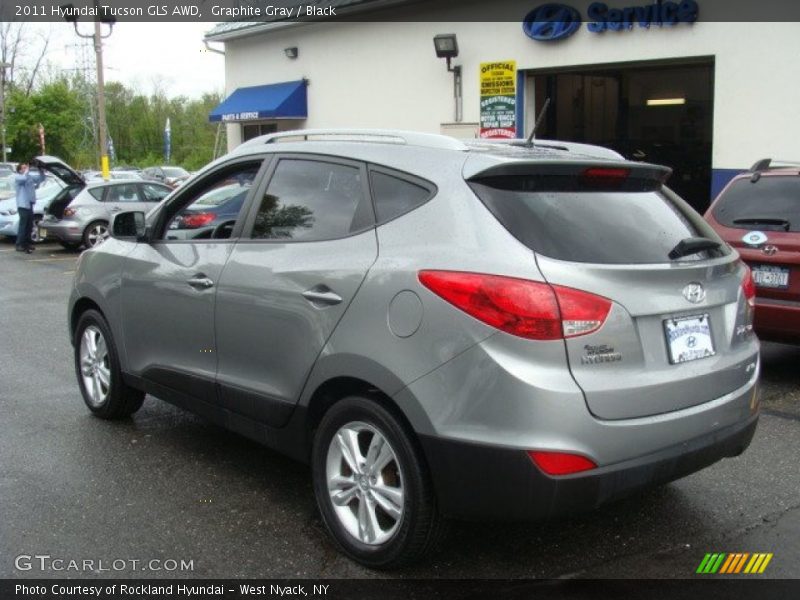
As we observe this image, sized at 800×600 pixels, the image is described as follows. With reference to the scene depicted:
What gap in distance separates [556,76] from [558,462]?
1352 cm

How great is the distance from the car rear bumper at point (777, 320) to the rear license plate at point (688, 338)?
9.97 ft

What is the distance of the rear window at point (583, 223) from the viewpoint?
3.27 m

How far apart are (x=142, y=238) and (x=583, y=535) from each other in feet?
9.75

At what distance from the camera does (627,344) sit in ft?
10.4

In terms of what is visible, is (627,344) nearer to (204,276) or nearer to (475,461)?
(475,461)

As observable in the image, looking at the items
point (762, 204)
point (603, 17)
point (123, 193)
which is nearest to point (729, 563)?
point (762, 204)

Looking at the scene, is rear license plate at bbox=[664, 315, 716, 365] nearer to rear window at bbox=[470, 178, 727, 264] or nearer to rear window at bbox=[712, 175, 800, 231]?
rear window at bbox=[470, 178, 727, 264]

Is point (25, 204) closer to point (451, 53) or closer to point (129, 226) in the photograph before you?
point (451, 53)

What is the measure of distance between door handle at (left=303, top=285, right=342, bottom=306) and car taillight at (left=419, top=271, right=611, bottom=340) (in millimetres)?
676

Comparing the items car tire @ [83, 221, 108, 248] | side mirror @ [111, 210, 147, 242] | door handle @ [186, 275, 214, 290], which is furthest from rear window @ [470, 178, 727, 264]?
car tire @ [83, 221, 108, 248]

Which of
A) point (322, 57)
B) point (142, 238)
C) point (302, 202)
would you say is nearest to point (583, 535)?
point (302, 202)

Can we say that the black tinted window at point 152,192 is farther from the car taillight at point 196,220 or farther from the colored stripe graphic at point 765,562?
the colored stripe graphic at point 765,562

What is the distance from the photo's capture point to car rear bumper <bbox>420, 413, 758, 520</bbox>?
3066mm

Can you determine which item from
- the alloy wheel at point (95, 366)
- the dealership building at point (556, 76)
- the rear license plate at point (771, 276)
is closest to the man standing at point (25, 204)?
the dealership building at point (556, 76)
